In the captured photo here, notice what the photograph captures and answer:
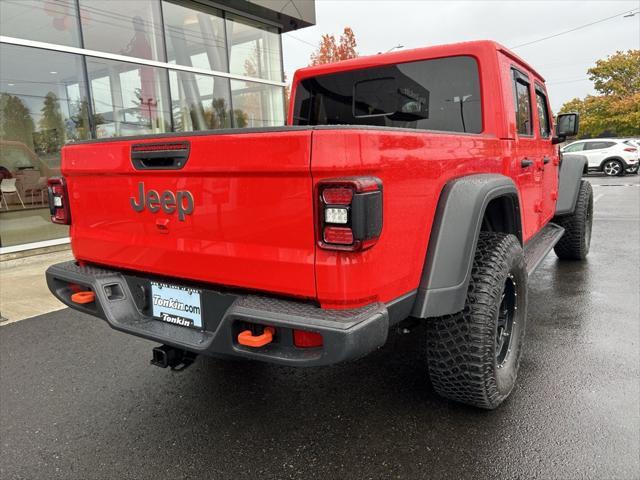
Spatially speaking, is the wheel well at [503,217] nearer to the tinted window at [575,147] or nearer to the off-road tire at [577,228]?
the off-road tire at [577,228]

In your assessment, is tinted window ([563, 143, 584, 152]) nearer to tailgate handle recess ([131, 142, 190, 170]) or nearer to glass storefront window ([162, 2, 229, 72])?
glass storefront window ([162, 2, 229, 72])

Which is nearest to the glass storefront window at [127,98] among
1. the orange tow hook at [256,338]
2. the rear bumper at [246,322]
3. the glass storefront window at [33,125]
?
the glass storefront window at [33,125]

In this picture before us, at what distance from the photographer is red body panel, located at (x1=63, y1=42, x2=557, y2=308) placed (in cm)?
171

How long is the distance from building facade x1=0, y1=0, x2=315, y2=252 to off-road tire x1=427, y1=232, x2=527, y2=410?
6237 mm

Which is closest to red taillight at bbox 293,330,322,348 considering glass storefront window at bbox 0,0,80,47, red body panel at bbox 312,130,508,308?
red body panel at bbox 312,130,508,308

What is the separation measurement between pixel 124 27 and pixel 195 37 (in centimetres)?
167

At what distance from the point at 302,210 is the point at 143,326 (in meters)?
1.08

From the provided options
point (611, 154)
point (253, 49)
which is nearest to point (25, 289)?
point (253, 49)

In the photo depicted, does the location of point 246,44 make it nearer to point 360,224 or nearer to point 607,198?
point 607,198

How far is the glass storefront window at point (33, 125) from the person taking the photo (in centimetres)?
705

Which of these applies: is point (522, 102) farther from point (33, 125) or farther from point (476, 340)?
point (33, 125)

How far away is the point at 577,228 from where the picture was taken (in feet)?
17.5

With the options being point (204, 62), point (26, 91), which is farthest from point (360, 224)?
point (204, 62)

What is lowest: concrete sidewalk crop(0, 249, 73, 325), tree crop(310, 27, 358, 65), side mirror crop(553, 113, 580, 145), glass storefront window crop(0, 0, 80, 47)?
concrete sidewalk crop(0, 249, 73, 325)
